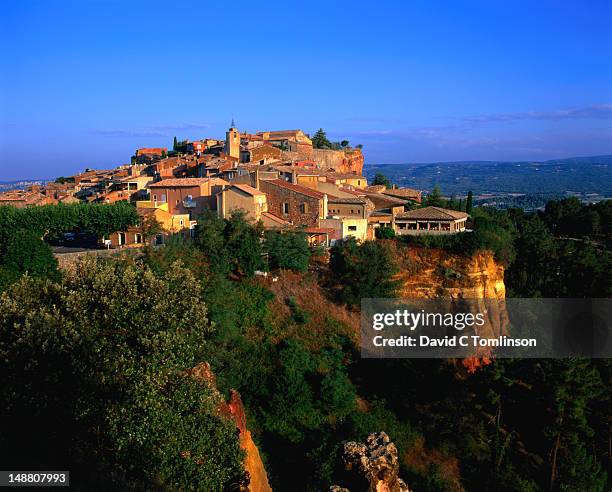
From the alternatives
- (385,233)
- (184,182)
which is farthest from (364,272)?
(184,182)

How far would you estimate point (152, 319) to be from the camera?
481 inches

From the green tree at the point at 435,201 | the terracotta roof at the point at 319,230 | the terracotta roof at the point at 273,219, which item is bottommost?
the terracotta roof at the point at 319,230

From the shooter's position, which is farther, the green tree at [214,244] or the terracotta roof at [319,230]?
the terracotta roof at [319,230]

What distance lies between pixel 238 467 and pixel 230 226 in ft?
49.4

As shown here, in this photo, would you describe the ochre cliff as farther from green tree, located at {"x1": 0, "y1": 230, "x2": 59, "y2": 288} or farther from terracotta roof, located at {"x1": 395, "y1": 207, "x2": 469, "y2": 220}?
green tree, located at {"x1": 0, "y1": 230, "x2": 59, "y2": 288}

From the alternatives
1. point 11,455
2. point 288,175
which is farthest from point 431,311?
point 11,455

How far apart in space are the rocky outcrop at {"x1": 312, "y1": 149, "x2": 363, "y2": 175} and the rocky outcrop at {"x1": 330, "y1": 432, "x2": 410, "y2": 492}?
1500 inches

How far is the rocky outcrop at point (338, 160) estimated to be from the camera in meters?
53.0

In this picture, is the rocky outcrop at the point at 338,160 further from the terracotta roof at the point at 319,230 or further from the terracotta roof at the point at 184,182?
the terracotta roof at the point at 319,230

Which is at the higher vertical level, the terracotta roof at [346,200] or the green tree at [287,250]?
the terracotta roof at [346,200]

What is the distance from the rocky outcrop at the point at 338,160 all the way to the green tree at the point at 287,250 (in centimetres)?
2468

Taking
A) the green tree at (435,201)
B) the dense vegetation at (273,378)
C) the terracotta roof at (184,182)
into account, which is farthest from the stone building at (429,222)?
the terracotta roof at (184,182)

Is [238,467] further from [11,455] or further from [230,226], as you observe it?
[230,226]

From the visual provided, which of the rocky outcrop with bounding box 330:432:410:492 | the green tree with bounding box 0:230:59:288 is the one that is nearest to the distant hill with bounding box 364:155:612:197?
the green tree with bounding box 0:230:59:288
